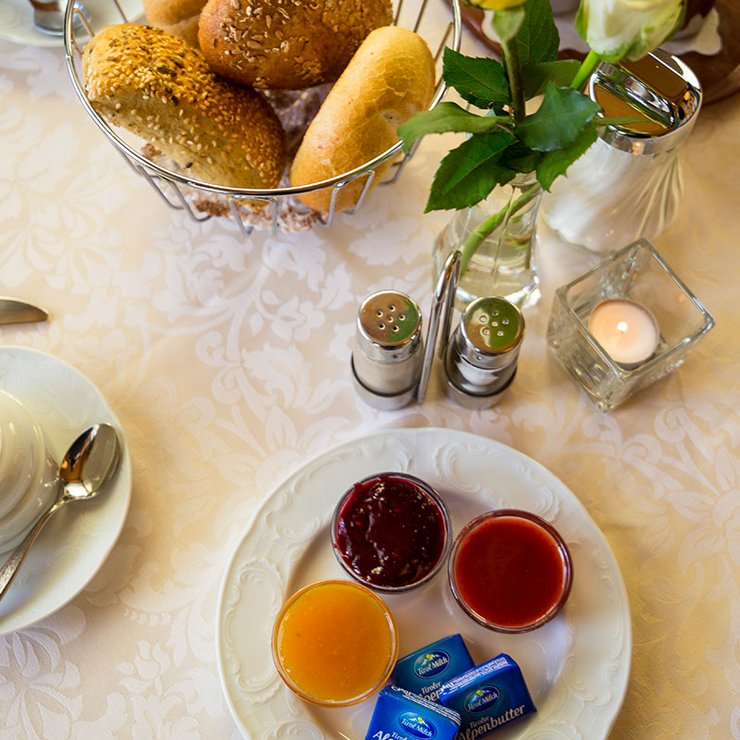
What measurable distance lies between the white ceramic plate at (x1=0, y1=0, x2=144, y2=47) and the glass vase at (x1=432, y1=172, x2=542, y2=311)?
1.64 ft

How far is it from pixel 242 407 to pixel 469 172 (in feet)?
1.27

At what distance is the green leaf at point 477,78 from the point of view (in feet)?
1.93

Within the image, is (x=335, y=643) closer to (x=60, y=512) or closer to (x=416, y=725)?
(x=416, y=725)

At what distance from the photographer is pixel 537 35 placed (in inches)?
23.0

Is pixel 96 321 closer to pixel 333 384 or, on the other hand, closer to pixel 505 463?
pixel 333 384

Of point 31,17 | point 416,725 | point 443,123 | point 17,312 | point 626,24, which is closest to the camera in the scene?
point 626,24

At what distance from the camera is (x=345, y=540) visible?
0.74 metres

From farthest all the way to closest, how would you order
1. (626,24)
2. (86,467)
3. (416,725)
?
1. (86,467)
2. (416,725)
3. (626,24)

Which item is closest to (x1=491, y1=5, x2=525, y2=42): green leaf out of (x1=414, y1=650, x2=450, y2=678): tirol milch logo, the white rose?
Result: the white rose

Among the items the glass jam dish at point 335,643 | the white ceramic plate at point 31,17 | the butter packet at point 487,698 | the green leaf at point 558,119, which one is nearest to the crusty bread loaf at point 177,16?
the white ceramic plate at point 31,17

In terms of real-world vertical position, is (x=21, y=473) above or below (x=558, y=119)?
below

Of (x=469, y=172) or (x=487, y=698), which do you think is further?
(x=487, y=698)

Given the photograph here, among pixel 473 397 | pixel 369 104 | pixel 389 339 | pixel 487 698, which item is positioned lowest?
pixel 487 698

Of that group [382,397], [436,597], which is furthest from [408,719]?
[382,397]
